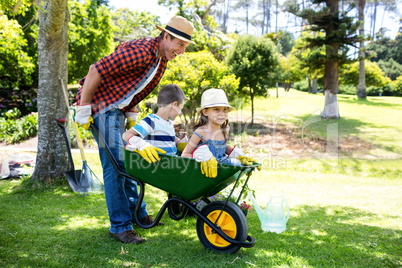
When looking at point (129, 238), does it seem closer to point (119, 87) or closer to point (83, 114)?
point (83, 114)

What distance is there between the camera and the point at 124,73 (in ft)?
7.68

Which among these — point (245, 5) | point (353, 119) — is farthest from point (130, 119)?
point (245, 5)

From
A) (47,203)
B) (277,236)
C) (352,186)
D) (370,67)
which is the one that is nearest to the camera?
(277,236)

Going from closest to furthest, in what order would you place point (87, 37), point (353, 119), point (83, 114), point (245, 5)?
point (83, 114), point (87, 37), point (353, 119), point (245, 5)

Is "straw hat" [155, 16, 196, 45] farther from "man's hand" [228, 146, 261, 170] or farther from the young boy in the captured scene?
"man's hand" [228, 146, 261, 170]

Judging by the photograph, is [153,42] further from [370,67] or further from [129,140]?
[370,67]

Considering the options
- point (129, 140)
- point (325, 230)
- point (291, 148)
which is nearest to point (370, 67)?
point (291, 148)

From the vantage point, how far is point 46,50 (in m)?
4.01

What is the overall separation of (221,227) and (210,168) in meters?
0.50

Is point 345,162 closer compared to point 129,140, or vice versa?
point 129,140

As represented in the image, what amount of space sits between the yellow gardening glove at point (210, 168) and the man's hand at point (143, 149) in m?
0.32

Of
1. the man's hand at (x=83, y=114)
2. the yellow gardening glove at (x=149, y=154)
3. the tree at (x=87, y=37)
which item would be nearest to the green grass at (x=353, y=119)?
the tree at (x=87, y=37)

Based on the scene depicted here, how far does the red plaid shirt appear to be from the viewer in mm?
2215

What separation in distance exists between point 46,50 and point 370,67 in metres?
20.9
